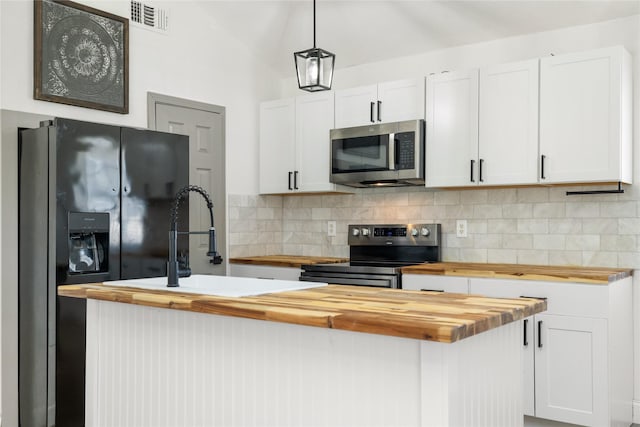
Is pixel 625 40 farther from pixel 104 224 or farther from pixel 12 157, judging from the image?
pixel 12 157

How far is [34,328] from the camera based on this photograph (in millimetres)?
3234

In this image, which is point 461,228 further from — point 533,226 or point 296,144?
point 296,144

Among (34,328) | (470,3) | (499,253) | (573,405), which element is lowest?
(573,405)

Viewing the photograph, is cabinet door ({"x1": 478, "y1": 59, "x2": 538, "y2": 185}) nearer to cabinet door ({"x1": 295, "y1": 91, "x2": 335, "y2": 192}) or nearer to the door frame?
cabinet door ({"x1": 295, "y1": 91, "x2": 335, "y2": 192})

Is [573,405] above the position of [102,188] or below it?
below

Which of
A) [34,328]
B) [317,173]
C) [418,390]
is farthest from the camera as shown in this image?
[317,173]

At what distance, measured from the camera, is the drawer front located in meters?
3.21

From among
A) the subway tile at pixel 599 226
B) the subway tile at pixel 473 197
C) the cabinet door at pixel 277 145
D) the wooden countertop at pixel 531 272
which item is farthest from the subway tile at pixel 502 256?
the cabinet door at pixel 277 145

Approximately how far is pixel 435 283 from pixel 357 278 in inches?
20.2

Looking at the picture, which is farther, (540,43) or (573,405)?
(540,43)

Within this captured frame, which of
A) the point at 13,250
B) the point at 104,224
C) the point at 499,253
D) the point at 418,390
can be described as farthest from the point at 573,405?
the point at 13,250

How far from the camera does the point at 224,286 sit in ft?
8.78

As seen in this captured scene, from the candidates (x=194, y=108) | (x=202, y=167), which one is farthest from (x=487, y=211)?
(x=194, y=108)

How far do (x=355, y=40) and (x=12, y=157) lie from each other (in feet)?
8.34
